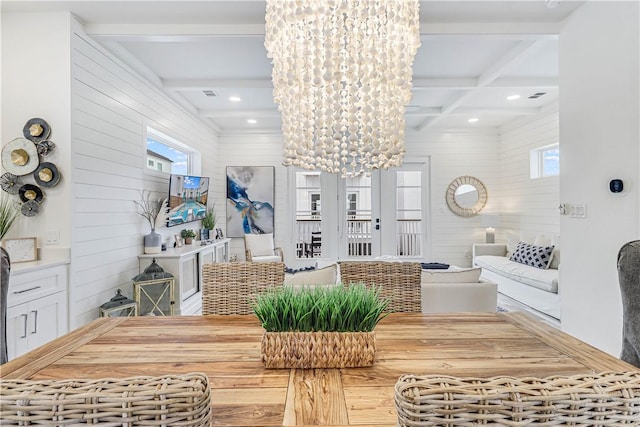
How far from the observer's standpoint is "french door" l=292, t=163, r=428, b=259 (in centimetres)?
670

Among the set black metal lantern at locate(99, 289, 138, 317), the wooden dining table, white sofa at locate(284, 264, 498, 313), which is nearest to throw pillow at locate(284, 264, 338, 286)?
white sofa at locate(284, 264, 498, 313)

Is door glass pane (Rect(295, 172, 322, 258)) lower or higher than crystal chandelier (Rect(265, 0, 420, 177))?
lower

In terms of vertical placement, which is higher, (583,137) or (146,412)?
(583,137)

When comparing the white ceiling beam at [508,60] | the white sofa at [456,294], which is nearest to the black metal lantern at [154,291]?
A: the white sofa at [456,294]

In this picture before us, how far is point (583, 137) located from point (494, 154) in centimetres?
426

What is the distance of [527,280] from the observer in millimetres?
4469

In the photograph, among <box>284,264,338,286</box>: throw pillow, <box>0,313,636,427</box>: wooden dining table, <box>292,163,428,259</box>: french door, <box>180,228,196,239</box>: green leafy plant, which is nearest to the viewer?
<box>0,313,636,427</box>: wooden dining table

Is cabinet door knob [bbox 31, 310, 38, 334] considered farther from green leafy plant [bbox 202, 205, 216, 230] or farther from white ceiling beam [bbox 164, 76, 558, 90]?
green leafy plant [bbox 202, 205, 216, 230]

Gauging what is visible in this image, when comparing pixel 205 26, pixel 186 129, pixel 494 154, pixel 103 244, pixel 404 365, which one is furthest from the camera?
pixel 494 154

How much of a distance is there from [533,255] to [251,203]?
4648 millimetres

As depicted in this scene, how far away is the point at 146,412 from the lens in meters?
0.54

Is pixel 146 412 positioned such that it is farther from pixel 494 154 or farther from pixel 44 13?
pixel 494 154

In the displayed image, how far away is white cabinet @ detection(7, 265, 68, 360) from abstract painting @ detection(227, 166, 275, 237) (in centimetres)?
387

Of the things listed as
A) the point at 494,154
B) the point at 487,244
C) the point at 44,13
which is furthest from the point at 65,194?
the point at 494,154
